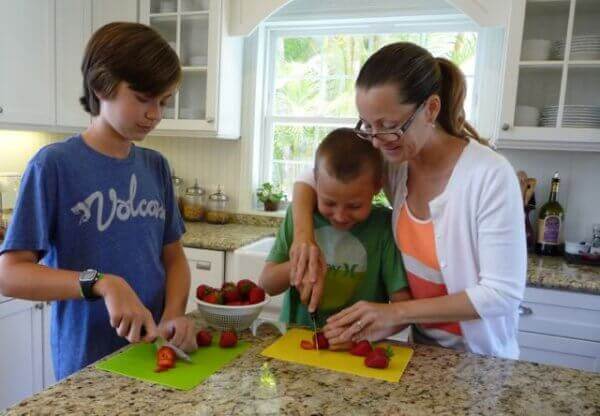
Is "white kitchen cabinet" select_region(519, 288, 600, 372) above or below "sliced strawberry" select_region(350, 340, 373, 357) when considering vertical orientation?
below

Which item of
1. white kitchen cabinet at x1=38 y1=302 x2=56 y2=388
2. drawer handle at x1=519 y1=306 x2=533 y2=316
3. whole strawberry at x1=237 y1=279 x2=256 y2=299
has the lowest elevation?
white kitchen cabinet at x1=38 y1=302 x2=56 y2=388

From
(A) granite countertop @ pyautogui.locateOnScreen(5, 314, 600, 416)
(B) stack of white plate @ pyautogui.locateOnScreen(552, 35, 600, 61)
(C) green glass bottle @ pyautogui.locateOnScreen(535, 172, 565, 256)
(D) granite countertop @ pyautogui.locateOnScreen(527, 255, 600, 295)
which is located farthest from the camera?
(C) green glass bottle @ pyautogui.locateOnScreen(535, 172, 565, 256)

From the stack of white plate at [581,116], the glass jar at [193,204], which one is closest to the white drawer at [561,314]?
the stack of white plate at [581,116]

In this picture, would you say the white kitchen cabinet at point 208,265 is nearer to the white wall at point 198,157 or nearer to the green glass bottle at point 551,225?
the white wall at point 198,157

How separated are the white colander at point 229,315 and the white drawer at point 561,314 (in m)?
1.39

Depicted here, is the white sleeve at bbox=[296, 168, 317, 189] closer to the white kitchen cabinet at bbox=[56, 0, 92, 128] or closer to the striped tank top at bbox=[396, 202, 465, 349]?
the striped tank top at bbox=[396, 202, 465, 349]

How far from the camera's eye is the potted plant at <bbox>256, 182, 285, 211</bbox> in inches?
114

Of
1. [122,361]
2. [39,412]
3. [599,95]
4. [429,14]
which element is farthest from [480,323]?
[429,14]

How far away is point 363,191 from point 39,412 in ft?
2.38

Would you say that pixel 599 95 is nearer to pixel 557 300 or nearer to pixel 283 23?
pixel 557 300

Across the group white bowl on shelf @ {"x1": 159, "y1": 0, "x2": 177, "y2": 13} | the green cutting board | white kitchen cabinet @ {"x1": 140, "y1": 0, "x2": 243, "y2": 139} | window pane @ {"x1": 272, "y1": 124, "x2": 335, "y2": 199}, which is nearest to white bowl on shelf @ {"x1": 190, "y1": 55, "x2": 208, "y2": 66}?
white kitchen cabinet @ {"x1": 140, "y1": 0, "x2": 243, "y2": 139}

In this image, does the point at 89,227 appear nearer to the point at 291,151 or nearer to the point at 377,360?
the point at 377,360

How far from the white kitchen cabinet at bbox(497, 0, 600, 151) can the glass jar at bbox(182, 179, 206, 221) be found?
5.54 feet

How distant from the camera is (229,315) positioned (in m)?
1.03
